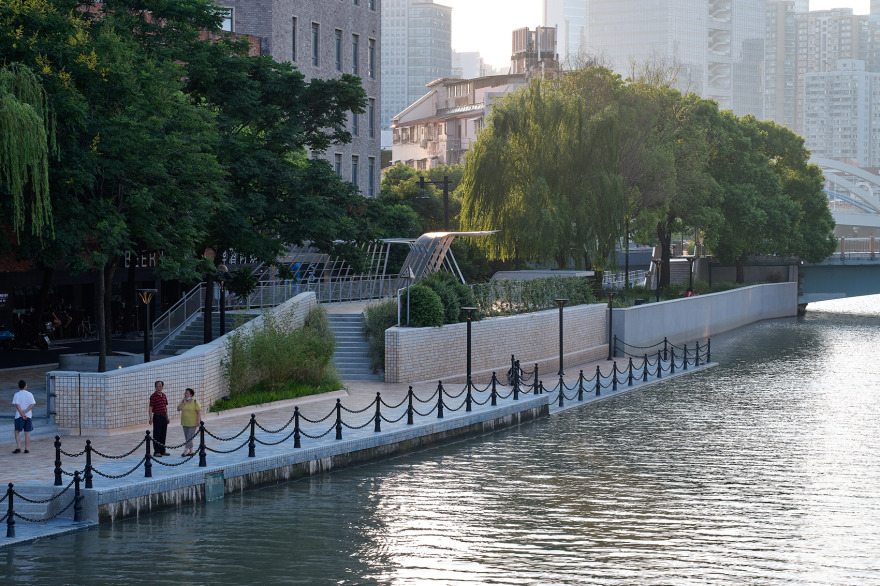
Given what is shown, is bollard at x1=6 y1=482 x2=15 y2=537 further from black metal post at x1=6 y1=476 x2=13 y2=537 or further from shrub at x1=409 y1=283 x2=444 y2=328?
shrub at x1=409 y1=283 x2=444 y2=328

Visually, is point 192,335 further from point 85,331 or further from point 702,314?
point 702,314

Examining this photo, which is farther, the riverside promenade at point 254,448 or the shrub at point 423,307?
the shrub at point 423,307

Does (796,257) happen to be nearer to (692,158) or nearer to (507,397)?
(692,158)

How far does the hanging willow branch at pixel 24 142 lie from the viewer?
2270 cm

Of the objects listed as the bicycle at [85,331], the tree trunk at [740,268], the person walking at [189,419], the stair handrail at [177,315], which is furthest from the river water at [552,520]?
the tree trunk at [740,268]

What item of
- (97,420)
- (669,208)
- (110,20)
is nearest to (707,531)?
(97,420)

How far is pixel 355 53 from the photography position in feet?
205

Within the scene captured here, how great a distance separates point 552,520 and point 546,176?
1223 inches

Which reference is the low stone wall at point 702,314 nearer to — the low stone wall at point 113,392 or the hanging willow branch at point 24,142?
the low stone wall at point 113,392

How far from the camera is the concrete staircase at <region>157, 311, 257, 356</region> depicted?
3550cm

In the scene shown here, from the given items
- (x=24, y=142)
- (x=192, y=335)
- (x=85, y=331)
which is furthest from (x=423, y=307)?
(x=24, y=142)

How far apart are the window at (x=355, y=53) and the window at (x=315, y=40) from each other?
3605mm

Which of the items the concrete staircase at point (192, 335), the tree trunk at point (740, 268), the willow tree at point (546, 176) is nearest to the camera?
the concrete staircase at point (192, 335)

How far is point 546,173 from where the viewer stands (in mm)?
48688
